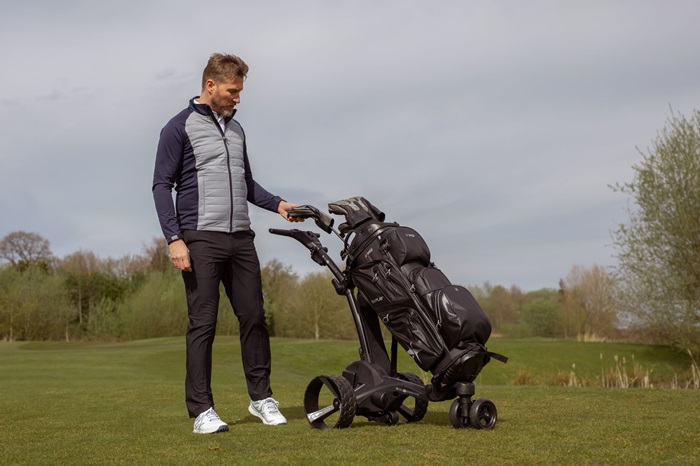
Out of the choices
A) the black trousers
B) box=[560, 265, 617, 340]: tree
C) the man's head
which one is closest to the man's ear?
the man's head

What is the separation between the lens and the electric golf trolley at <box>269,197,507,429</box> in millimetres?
4688

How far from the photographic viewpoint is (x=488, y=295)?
59406mm

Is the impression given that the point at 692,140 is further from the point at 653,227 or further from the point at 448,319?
the point at 448,319

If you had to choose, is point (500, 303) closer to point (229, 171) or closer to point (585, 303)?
point (585, 303)

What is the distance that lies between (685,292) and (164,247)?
39555 millimetres

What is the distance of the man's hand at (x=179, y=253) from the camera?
5.18 metres

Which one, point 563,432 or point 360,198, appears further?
point 360,198

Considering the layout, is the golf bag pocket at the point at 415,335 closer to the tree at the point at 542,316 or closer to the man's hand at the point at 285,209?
the man's hand at the point at 285,209

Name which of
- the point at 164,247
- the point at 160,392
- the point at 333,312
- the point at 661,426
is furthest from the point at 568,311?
the point at 661,426

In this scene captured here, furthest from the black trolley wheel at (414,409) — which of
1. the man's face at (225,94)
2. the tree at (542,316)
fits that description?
the tree at (542,316)

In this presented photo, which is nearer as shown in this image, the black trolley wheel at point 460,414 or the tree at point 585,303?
the black trolley wheel at point 460,414

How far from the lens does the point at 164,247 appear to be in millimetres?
56094

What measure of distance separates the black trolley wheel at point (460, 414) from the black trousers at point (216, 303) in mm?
Answer: 1536

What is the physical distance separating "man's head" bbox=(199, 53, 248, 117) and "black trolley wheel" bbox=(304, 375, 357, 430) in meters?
2.08
